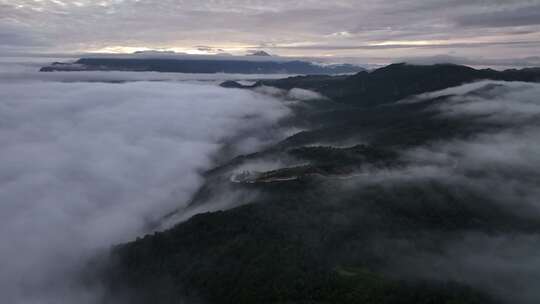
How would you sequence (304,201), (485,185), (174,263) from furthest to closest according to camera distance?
1. (485,185)
2. (304,201)
3. (174,263)

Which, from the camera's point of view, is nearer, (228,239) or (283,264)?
(283,264)

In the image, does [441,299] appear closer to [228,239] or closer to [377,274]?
[377,274]

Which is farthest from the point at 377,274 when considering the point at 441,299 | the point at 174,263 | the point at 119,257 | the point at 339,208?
the point at 119,257

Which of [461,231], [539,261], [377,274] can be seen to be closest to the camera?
[377,274]

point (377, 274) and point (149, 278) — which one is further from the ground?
point (377, 274)

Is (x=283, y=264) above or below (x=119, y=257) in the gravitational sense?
above

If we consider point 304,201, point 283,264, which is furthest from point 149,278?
point 304,201

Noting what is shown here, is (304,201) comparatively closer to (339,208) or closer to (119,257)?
(339,208)

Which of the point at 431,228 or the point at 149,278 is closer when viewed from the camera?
the point at 149,278

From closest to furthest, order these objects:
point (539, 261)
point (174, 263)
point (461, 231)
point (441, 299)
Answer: point (441, 299) → point (539, 261) → point (174, 263) → point (461, 231)
